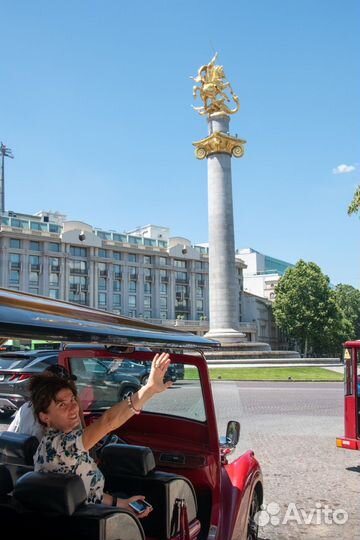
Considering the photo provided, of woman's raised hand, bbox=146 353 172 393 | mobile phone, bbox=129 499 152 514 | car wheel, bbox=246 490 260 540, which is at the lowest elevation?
car wheel, bbox=246 490 260 540

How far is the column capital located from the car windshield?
117ft

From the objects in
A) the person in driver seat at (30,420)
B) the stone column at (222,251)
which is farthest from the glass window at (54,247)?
the person in driver seat at (30,420)

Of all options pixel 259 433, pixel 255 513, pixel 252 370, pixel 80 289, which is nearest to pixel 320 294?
pixel 80 289

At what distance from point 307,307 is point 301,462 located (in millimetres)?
75632

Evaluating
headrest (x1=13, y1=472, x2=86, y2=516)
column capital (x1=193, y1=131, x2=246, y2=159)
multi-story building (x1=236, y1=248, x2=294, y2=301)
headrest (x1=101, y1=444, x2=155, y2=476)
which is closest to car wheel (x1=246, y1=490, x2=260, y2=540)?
headrest (x1=101, y1=444, x2=155, y2=476)

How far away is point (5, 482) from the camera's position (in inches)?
113

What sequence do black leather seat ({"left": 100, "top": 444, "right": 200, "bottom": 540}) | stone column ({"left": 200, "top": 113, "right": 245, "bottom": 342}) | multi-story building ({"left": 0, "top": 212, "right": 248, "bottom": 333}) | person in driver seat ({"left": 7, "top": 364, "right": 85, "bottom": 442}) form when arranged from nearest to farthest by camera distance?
black leather seat ({"left": 100, "top": 444, "right": 200, "bottom": 540})
person in driver seat ({"left": 7, "top": 364, "right": 85, "bottom": 442})
stone column ({"left": 200, "top": 113, "right": 245, "bottom": 342})
multi-story building ({"left": 0, "top": 212, "right": 248, "bottom": 333})

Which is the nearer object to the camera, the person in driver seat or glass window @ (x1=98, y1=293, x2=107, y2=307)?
the person in driver seat

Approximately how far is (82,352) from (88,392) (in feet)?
1.17

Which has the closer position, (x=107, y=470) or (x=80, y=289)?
(x=107, y=470)

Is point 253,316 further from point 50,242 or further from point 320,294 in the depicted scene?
point 50,242

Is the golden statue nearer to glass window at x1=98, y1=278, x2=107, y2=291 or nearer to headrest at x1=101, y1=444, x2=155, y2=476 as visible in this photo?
headrest at x1=101, y1=444, x2=155, y2=476

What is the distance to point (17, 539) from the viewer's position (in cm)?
236

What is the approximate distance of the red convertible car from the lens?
7.55 ft
